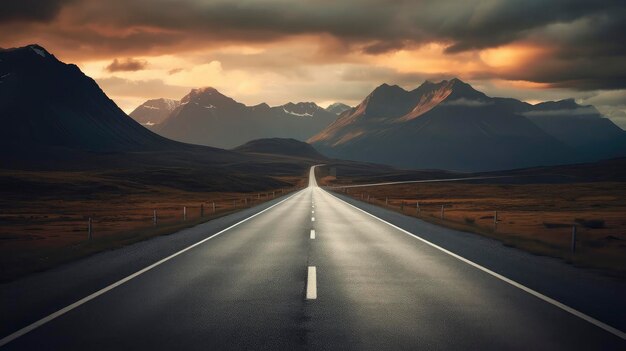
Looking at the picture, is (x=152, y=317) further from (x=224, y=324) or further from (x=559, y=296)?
(x=559, y=296)

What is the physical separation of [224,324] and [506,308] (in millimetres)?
4463

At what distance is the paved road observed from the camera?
246 inches

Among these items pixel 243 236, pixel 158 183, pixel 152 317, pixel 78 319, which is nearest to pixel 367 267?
pixel 152 317

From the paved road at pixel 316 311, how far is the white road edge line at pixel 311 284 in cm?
2

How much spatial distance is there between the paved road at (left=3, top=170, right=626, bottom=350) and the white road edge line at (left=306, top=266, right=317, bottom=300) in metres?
0.02

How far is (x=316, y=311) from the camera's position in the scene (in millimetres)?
7777

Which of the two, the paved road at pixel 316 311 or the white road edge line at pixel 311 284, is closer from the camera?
the paved road at pixel 316 311

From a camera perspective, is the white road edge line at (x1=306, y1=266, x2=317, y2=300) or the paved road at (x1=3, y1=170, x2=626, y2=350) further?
the white road edge line at (x1=306, y1=266, x2=317, y2=300)

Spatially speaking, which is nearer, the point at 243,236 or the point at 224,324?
the point at 224,324

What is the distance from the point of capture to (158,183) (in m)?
120

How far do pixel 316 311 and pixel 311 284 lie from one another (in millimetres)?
2162

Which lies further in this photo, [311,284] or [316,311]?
[311,284]

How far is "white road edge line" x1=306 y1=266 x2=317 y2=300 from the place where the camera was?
888 centimetres

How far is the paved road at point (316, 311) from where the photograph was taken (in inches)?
246
